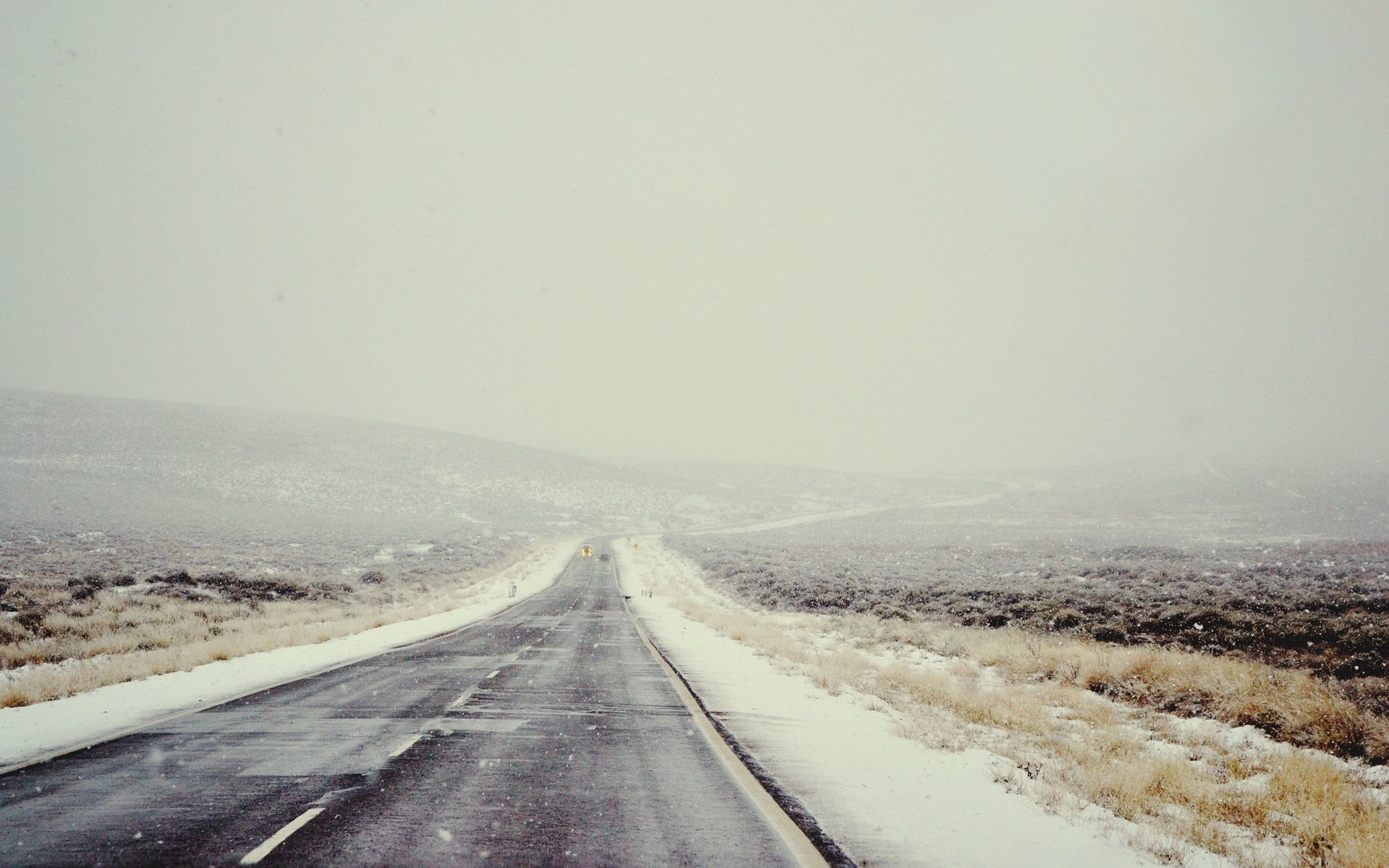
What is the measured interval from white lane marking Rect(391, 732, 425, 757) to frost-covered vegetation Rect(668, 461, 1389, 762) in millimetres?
10870

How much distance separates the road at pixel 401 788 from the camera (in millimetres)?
4461

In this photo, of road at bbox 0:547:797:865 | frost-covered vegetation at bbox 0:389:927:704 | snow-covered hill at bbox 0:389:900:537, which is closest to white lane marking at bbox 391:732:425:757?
road at bbox 0:547:797:865

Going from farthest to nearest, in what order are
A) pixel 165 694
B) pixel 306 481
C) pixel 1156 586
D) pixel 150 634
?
pixel 306 481
pixel 1156 586
pixel 150 634
pixel 165 694

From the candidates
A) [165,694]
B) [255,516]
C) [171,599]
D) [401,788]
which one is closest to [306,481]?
[255,516]

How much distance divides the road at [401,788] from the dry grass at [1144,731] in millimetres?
3510

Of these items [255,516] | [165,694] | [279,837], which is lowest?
[255,516]

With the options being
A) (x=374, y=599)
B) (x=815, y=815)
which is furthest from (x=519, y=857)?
(x=374, y=599)

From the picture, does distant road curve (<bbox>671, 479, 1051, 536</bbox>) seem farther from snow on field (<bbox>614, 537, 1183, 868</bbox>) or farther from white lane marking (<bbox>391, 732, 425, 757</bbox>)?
white lane marking (<bbox>391, 732, 425, 757</bbox>)

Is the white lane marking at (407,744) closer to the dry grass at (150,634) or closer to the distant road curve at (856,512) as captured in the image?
the dry grass at (150,634)

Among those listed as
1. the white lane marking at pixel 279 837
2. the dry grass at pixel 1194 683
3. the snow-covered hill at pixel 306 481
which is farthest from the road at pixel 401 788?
the snow-covered hill at pixel 306 481

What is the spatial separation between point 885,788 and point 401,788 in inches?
183

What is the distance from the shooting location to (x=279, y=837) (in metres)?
4.56

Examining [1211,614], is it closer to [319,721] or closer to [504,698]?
[504,698]

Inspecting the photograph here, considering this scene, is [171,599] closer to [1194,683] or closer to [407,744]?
[407,744]
